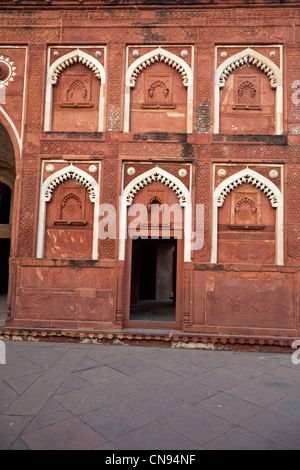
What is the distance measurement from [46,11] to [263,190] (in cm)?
533

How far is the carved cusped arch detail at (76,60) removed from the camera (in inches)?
216

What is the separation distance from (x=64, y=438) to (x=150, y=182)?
4108 millimetres

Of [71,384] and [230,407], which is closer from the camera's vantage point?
[230,407]

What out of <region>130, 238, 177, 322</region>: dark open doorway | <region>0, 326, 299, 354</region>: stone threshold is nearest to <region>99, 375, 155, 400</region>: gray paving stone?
<region>0, 326, 299, 354</region>: stone threshold

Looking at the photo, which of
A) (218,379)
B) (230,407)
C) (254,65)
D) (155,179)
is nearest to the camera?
(230,407)

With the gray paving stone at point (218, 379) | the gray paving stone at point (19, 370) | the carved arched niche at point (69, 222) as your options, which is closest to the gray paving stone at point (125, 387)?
the gray paving stone at point (218, 379)

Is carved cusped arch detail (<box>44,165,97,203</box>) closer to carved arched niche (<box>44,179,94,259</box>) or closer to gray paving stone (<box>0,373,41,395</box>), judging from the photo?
carved arched niche (<box>44,179,94,259</box>)

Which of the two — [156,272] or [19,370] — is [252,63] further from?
[156,272]

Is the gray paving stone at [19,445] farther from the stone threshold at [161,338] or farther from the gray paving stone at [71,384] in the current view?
the stone threshold at [161,338]

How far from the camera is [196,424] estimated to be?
7.86 ft

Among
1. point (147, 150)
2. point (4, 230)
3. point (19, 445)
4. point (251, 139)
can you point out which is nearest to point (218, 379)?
point (19, 445)

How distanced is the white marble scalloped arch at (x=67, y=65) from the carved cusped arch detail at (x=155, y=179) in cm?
129
